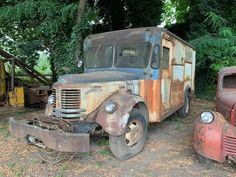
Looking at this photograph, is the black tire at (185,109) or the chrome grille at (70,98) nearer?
the chrome grille at (70,98)

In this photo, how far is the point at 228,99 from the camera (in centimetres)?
528

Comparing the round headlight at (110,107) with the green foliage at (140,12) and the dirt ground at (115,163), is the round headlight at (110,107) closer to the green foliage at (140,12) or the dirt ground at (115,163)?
the dirt ground at (115,163)

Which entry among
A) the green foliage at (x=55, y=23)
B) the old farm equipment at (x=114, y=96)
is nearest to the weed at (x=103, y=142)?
the old farm equipment at (x=114, y=96)

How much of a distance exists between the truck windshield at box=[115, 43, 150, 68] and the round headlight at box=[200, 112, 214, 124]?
1696 millimetres

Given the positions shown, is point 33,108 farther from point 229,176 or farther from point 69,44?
point 229,176

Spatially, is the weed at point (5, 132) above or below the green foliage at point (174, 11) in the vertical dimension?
below

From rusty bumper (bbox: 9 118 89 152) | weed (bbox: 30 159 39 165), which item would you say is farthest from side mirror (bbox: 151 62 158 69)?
weed (bbox: 30 159 39 165)

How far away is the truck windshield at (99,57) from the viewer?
6.45 metres

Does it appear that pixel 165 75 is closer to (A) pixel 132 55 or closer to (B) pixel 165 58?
(B) pixel 165 58

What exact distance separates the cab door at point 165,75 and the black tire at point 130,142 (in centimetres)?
98

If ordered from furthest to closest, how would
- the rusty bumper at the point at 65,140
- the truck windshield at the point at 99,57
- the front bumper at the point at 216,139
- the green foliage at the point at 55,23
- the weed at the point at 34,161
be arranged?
the green foliage at the point at 55,23 → the truck windshield at the point at 99,57 → the weed at the point at 34,161 → the front bumper at the point at 216,139 → the rusty bumper at the point at 65,140

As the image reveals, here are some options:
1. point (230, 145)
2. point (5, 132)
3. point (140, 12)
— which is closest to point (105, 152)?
point (230, 145)

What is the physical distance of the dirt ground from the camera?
15.7ft

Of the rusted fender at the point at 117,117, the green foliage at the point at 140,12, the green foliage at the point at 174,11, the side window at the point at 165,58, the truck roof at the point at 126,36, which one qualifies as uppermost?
the green foliage at the point at 174,11
